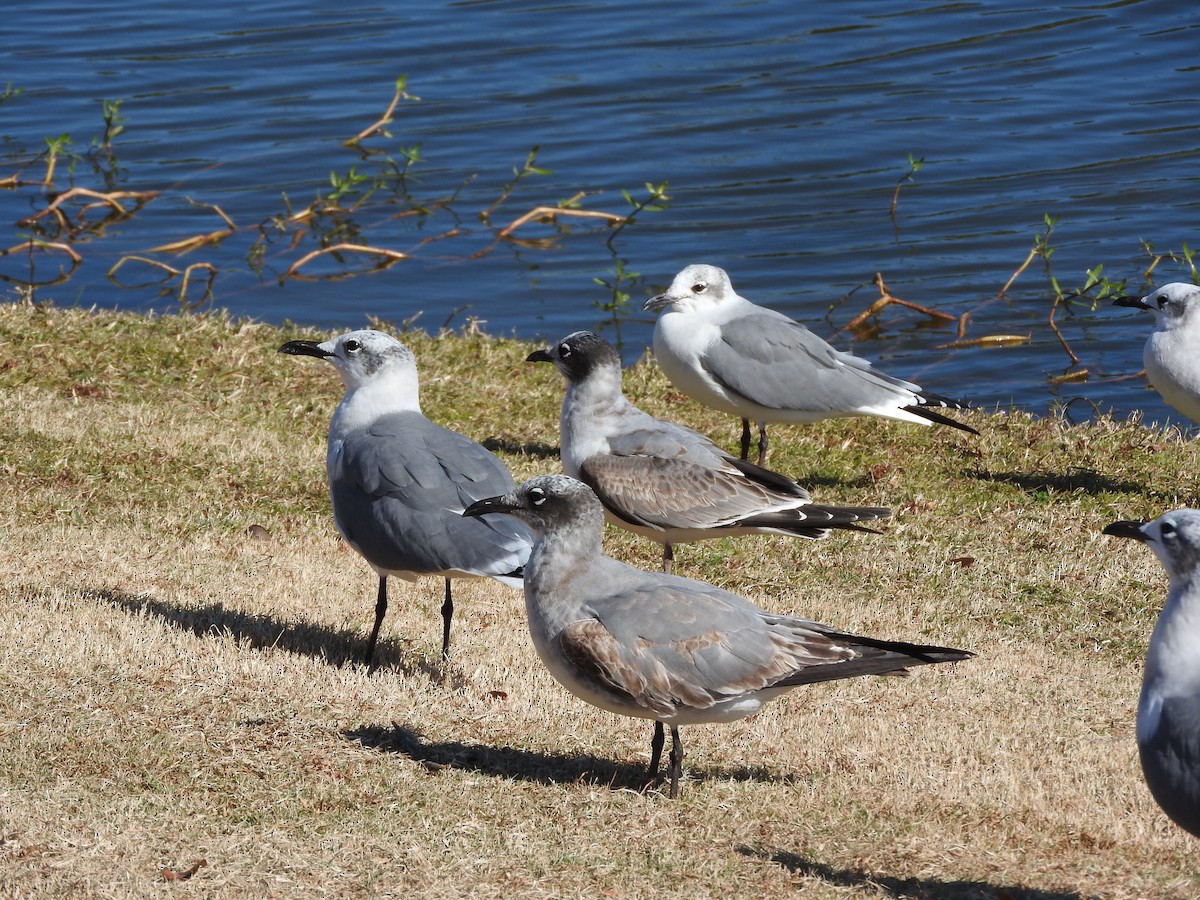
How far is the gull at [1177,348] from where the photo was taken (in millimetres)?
9352

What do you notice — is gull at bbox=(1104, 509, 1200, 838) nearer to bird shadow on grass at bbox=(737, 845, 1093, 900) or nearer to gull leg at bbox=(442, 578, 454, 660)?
bird shadow on grass at bbox=(737, 845, 1093, 900)

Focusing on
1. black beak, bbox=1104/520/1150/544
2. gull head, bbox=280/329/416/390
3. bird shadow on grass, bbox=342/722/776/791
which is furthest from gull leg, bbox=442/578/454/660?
black beak, bbox=1104/520/1150/544

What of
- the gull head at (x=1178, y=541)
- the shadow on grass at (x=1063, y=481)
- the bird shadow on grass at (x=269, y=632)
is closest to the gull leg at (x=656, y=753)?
the bird shadow on grass at (x=269, y=632)

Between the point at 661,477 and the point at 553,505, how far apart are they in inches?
81.3

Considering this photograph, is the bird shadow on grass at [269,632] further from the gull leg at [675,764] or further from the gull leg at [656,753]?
the gull leg at [675,764]

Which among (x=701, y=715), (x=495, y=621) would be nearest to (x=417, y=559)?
(x=495, y=621)

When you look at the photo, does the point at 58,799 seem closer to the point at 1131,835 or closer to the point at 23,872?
the point at 23,872

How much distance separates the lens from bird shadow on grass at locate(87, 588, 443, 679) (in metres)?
6.72

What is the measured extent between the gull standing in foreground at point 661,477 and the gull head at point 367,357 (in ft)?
3.29

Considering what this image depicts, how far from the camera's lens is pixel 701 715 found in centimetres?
535

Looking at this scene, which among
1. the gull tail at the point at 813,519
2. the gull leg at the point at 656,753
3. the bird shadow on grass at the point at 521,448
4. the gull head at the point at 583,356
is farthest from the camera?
the bird shadow on grass at the point at 521,448

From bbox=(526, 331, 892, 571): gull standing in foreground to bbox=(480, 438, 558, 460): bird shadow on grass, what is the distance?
2.09m

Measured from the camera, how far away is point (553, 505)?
559 cm

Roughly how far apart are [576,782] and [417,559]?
1311mm
